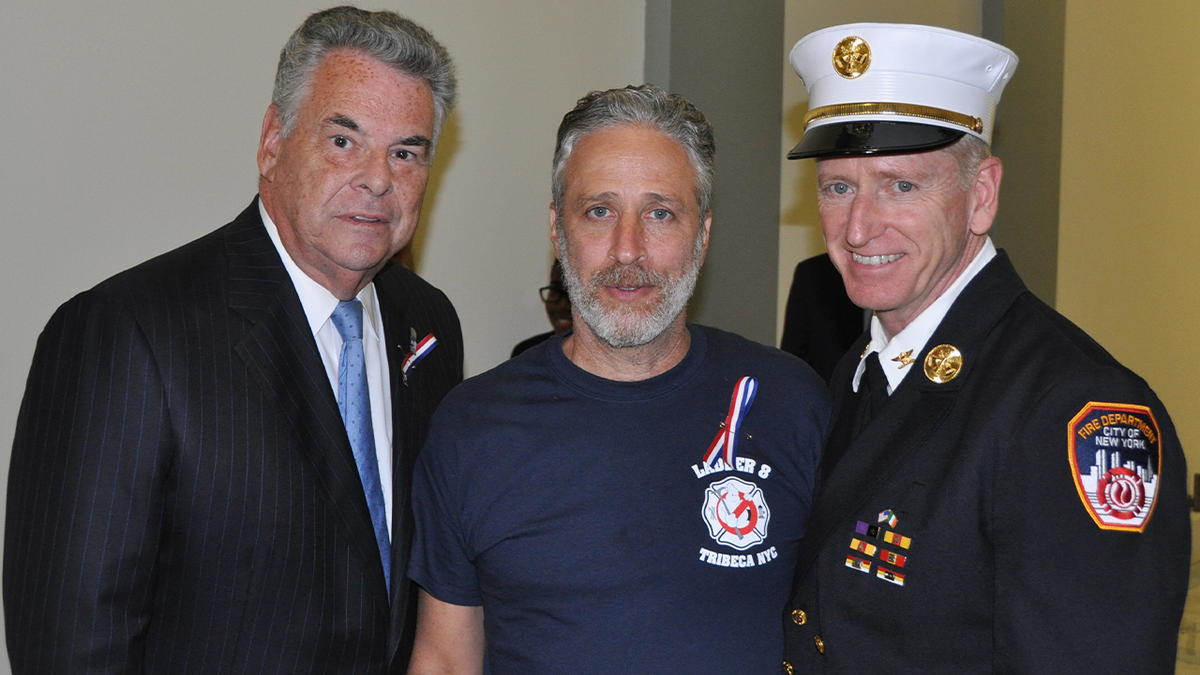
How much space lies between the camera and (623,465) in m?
1.79

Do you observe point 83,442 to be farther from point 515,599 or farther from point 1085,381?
point 1085,381

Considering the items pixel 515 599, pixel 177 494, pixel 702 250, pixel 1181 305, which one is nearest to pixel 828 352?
pixel 1181 305

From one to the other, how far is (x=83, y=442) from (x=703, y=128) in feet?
4.04

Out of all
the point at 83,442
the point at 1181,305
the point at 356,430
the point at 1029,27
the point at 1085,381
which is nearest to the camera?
the point at 1085,381

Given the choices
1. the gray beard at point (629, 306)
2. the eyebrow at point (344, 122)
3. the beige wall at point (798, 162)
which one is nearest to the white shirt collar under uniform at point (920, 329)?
the gray beard at point (629, 306)

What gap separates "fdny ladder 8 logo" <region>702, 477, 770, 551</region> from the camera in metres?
1.75

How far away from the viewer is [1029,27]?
581 centimetres

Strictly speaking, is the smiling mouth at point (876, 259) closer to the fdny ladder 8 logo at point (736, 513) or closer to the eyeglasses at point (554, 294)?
the fdny ladder 8 logo at point (736, 513)

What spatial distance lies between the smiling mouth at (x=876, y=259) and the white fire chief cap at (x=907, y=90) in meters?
0.17

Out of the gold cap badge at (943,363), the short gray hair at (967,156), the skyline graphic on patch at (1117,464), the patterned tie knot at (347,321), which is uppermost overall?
the short gray hair at (967,156)

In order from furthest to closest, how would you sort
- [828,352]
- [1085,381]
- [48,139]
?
[828,352] < [48,139] < [1085,381]

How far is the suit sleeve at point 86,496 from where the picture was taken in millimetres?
1531

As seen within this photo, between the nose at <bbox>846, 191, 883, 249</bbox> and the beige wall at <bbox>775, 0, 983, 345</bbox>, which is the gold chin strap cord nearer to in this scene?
the nose at <bbox>846, 191, 883, 249</bbox>

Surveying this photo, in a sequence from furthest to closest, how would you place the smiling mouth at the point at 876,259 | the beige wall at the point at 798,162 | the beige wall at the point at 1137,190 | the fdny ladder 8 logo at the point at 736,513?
the beige wall at the point at 1137,190, the beige wall at the point at 798,162, the fdny ladder 8 logo at the point at 736,513, the smiling mouth at the point at 876,259
